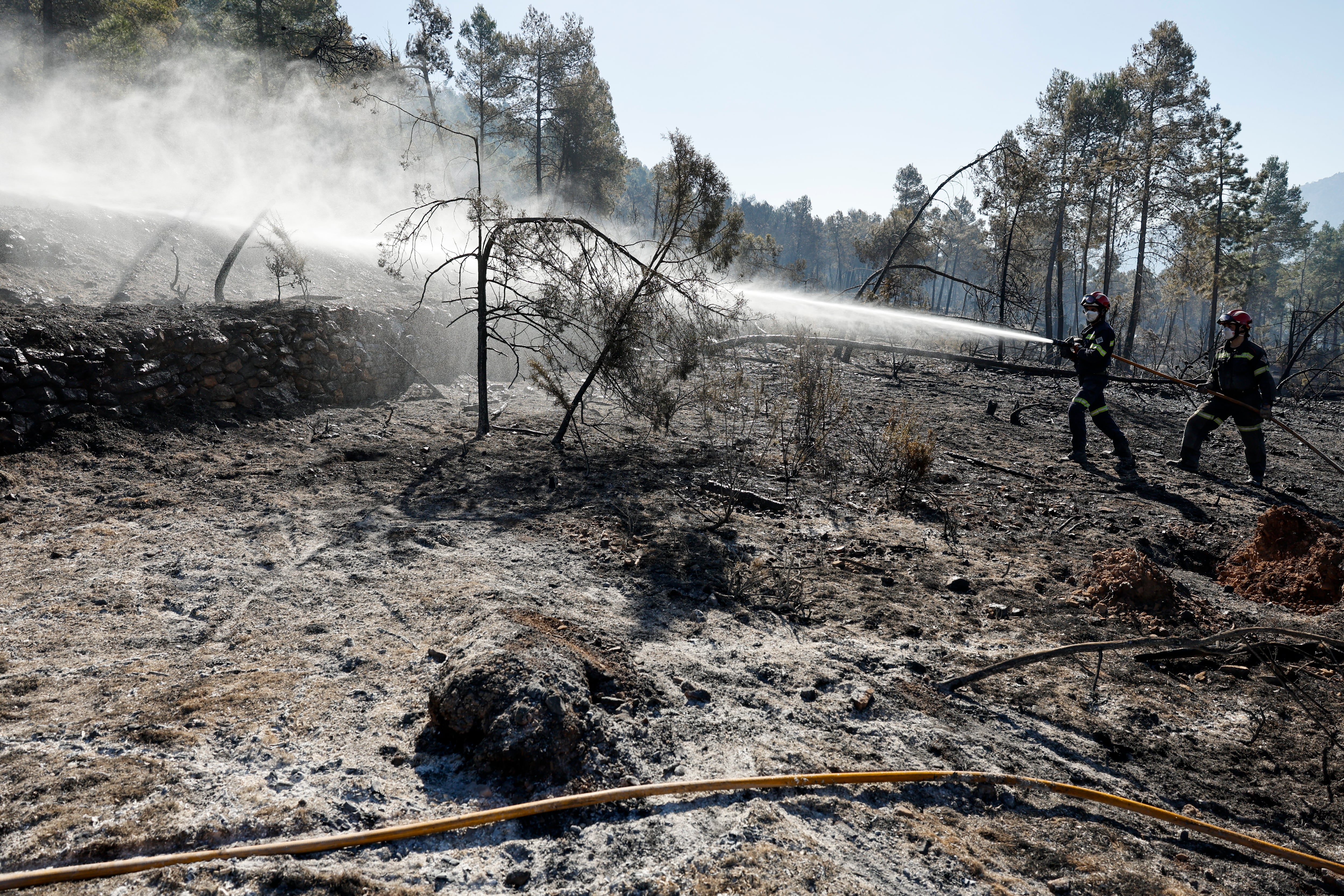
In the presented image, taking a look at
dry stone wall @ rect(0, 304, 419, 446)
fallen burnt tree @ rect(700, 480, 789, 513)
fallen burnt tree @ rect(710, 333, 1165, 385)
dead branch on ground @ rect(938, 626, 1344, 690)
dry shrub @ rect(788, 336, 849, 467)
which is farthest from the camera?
dry shrub @ rect(788, 336, 849, 467)

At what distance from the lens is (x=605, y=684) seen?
10.9 ft

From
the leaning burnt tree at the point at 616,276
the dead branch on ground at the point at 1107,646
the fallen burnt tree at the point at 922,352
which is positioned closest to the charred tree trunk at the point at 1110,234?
the fallen burnt tree at the point at 922,352

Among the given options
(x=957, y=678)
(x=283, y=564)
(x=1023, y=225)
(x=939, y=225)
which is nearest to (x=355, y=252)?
(x=939, y=225)

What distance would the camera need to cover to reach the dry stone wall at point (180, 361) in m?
5.97

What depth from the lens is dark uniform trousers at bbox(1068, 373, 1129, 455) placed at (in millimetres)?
7625

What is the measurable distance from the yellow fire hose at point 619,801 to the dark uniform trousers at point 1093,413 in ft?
19.6

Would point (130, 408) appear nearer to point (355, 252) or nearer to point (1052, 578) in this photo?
point (1052, 578)

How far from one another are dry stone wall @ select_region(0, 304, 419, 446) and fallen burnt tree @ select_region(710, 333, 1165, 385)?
5366 millimetres

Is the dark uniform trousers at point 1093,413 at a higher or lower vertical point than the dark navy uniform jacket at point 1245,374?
lower

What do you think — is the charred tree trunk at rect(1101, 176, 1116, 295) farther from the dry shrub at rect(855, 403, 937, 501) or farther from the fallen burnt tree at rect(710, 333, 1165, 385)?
the dry shrub at rect(855, 403, 937, 501)

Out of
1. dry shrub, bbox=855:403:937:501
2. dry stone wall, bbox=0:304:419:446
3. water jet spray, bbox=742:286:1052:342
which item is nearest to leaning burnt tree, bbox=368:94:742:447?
dry stone wall, bbox=0:304:419:446

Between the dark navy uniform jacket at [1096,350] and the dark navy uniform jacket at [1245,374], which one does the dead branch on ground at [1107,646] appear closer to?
the dark navy uniform jacket at [1245,374]

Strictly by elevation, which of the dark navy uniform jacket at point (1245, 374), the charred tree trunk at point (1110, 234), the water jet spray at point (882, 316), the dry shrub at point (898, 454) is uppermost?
the charred tree trunk at point (1110, 234)

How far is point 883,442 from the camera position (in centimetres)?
866
